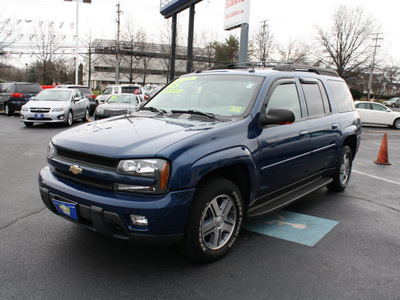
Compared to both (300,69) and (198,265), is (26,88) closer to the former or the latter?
(300,69)

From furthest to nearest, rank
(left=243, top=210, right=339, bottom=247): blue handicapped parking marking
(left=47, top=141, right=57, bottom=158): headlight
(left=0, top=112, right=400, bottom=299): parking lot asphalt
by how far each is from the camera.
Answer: (left=243, top=210, right=339, bottom=247): blue handicapped parking marking < (left=47, top=141, right=57, bottom=158): headlight < (left=0, top=112, right=400, bottom=299): parking lot asphalt

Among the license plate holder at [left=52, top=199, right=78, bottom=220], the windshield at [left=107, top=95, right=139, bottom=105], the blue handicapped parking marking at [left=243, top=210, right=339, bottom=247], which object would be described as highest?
the windshield at [left=107, top=95, right=139, bottom=105]

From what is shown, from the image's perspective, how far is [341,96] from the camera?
547 centimetres

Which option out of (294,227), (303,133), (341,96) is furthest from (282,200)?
(341,96)

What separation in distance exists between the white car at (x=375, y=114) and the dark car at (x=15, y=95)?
1882cm

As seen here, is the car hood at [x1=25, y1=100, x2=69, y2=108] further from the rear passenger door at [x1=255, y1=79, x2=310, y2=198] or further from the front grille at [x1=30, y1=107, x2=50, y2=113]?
the rear passenger door at [x1=255, y1=79, x2=310, y2=198]

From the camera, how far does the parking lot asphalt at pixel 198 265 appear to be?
2682 mm

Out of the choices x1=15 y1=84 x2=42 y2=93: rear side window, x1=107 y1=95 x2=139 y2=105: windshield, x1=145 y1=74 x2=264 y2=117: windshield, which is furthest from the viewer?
x1=15 y1=84 x2=42 y2=93: rear side window

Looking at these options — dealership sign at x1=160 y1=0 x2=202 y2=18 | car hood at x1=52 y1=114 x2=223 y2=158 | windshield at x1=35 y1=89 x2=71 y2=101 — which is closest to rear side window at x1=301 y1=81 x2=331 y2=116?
car hood at x1=52 y1=114 x2=223 y2=158

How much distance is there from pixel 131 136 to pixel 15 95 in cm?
1732

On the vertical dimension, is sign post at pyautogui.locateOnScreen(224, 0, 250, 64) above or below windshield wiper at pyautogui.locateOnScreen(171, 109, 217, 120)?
above

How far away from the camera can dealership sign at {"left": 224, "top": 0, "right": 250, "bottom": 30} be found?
13.6m

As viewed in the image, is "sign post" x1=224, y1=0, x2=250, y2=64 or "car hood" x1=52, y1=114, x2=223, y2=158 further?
"sign post" x1=224, y1=0, x2=250, y2=64

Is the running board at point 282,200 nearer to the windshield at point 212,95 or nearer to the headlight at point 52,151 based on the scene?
the windshield at point 212,95
